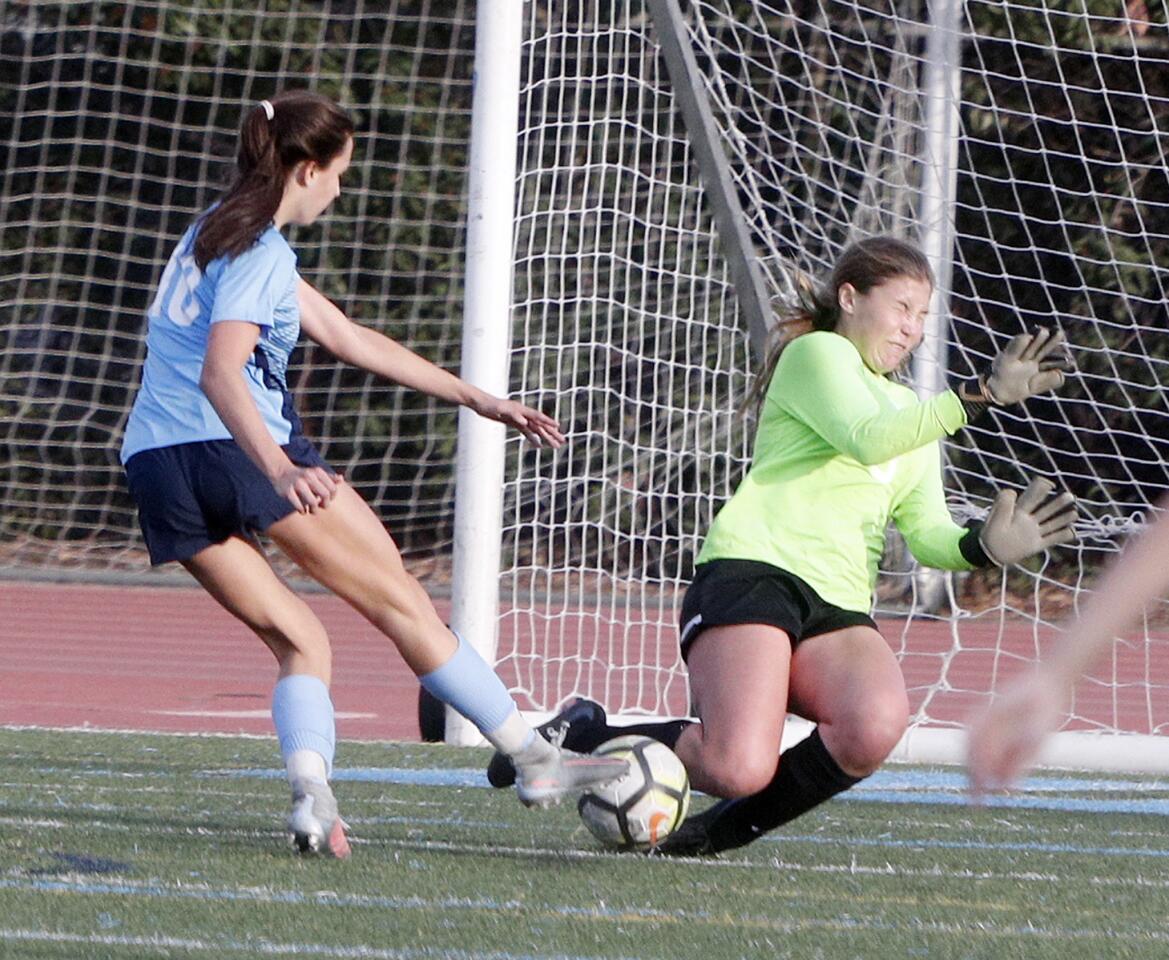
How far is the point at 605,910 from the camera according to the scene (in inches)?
150

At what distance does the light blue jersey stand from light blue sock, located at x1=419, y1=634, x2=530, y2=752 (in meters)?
0.60

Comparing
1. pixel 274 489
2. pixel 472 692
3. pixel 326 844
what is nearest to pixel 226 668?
pixel 472 692

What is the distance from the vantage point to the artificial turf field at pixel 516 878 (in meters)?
3.50

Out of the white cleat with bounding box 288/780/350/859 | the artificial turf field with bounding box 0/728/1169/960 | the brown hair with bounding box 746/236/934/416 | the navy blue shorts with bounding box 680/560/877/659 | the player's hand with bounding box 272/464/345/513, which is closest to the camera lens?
the artificial turf field with bounding box 0/728/1169/960

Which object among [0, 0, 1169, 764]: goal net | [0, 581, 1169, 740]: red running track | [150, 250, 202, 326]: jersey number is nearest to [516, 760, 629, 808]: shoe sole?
[150, 250, 202, 326]: jersey number

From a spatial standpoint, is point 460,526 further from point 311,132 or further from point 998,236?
point 998,236

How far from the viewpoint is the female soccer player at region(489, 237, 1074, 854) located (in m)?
4.48

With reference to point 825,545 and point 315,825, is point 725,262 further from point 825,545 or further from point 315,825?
point 315,825

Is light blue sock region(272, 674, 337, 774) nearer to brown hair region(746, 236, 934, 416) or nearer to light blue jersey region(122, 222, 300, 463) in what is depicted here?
light blue jersey region(122, 222, 300, 463)

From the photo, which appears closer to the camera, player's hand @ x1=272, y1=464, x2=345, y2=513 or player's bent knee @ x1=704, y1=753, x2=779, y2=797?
player's hand @ x1=272, y1=464, x2=345, y2=513

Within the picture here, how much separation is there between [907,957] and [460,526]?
3.63m

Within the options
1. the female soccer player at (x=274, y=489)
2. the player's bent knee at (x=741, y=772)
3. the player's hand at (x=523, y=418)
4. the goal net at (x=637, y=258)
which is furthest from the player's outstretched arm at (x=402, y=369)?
the goal net at (x=637, y=258)

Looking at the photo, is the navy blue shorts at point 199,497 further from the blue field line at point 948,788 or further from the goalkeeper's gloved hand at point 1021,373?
the blue field line at point 948,788

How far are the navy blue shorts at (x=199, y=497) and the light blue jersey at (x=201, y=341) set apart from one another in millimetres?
37
